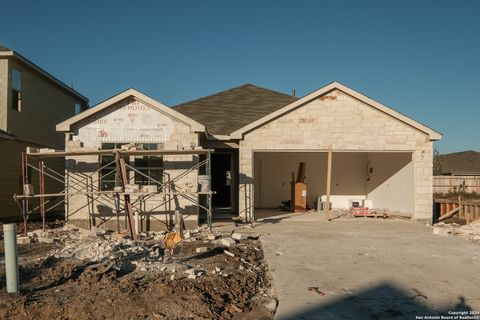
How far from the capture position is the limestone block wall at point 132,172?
12945 mm

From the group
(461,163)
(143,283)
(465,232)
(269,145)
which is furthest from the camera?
(461,163)

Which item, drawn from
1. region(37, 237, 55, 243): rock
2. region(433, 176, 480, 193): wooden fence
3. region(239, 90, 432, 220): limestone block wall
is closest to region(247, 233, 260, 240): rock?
region(239, 90, 432, 220): limestone block wall

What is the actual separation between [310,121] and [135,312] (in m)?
10.7

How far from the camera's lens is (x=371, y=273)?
7.58 m

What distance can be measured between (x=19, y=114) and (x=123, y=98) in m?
5.71

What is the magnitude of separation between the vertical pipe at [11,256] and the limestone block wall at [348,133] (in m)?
9.59

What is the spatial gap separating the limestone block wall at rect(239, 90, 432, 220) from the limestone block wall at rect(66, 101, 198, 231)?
3.02m

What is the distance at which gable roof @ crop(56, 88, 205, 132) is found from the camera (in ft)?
42.2

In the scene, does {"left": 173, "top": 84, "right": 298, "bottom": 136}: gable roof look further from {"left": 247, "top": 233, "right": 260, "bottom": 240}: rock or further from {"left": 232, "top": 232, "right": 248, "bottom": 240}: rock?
{"left": 232, "top": 232, "right": 248, "bottom": 240}: rock

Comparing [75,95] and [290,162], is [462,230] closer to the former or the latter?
[290,162]

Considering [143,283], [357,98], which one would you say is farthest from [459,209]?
[143,283]

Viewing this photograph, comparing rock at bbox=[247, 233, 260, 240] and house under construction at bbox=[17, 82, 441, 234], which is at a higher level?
house under construction at bbox=[17, 82, 441, 234]

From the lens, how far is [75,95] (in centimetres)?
2188

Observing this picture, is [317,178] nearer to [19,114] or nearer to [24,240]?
[24,240]
